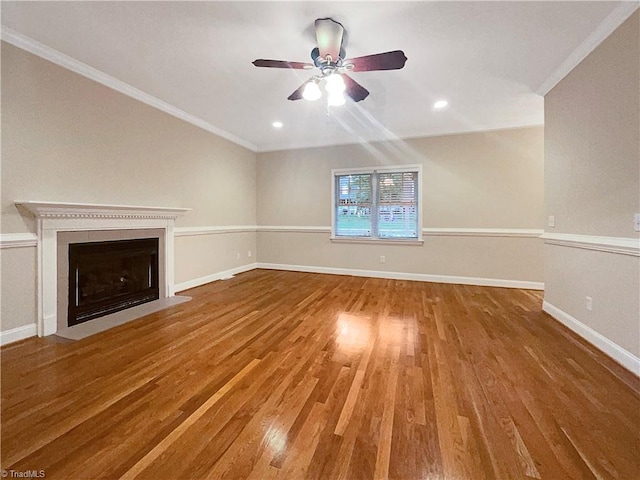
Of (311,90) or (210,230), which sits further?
(210,230)

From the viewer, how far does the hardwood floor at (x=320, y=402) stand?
4.07ft

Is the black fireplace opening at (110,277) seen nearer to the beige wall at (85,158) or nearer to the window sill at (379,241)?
the beige wall at (85,158)

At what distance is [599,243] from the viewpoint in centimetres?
235

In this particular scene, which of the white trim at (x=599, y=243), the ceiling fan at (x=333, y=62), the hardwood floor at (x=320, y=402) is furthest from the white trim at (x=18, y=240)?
the white trim at (x=599, y=243)

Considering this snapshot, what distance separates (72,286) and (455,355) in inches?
149

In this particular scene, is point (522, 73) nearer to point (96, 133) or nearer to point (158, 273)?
point (96, 133)

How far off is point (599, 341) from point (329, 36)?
3.38 metres

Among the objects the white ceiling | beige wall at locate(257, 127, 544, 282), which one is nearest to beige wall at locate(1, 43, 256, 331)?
the white ceiling

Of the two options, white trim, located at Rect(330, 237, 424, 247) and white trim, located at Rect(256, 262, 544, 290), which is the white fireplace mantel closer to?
white trim, located at Rect(256, 262, 544, 290)

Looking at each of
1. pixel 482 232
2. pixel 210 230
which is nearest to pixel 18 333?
pixel 210 230

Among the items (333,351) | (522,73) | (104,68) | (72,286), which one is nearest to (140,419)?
(333,351)

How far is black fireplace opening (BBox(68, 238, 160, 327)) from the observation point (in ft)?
9.50

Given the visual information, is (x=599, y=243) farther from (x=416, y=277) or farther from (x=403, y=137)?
(x=403, y=137)

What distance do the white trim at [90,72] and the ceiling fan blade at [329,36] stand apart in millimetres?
2490
